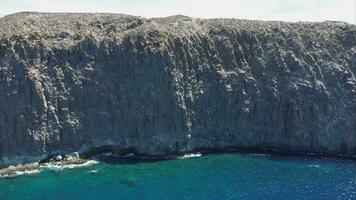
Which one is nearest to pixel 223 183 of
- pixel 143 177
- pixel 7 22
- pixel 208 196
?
pixel 208 196

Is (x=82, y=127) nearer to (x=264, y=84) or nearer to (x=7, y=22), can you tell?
(x=7, y=22)

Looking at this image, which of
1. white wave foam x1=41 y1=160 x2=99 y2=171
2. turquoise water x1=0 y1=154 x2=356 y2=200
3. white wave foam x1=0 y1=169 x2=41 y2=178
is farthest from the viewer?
white wave foam x1=41 y1=160 x2=99 y2=171

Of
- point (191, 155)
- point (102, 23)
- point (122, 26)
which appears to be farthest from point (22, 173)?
point (122, 26)

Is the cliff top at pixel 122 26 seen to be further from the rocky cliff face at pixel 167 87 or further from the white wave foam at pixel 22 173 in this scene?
the white wave foam at pixel 22 173

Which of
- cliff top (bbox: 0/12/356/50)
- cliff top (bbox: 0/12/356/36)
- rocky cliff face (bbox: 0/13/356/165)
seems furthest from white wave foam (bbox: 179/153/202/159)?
cliff top (bbox: 0/12/356/36)

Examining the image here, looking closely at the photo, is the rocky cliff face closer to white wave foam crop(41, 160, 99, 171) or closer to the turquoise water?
white wave foam crop(41, 160, 99, 171)

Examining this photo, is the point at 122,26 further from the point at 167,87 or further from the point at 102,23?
the point at 167,87

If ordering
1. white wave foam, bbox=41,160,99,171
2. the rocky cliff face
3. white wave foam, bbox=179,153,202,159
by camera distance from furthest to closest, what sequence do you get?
1. white wave foam, bbox=179,153,202,159
2. the rocky cliff face
3. white wave foam, bbox=41,160,99,171
